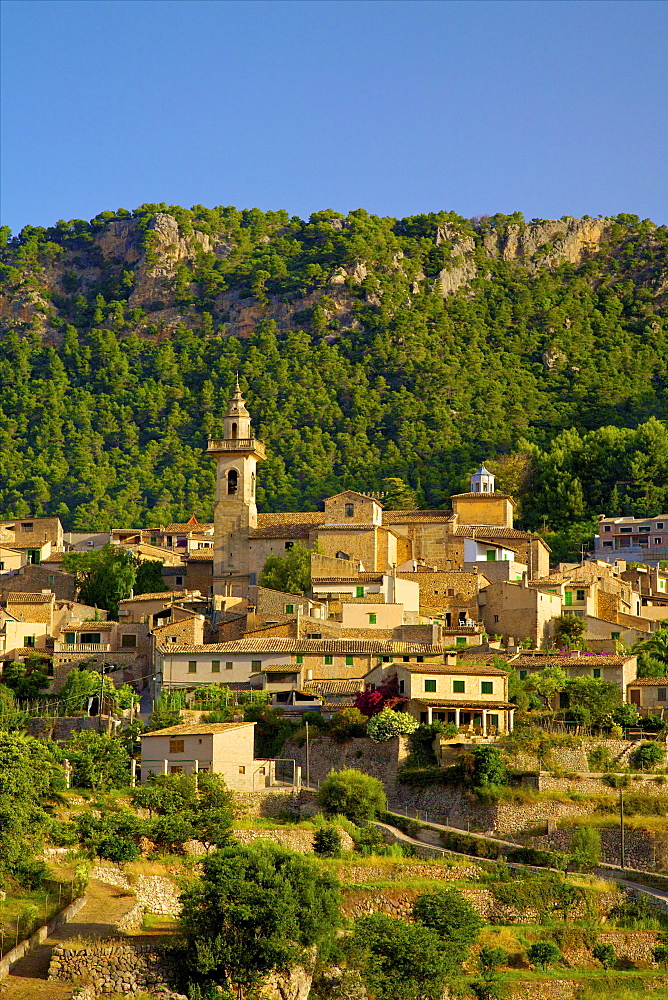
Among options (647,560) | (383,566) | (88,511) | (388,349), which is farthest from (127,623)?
(388,349)

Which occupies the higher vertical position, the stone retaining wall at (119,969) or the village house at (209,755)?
the village house at (209,755)

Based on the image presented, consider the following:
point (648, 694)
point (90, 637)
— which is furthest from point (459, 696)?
point (90, 637)

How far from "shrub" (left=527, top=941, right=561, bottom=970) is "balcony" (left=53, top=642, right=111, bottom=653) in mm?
26951

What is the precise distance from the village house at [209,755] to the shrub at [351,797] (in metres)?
2.05

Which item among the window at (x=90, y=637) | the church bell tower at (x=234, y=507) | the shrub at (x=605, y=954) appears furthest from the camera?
the church bell tower at (x=234, y=507)

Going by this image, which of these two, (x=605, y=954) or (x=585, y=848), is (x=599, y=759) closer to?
(x=585, y=848)

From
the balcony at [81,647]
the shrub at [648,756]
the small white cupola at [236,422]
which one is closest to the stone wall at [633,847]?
the shrub at [648,756]

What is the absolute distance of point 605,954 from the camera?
41.4m

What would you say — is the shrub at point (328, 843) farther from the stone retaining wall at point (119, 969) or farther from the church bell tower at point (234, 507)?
the church bell tower at point (234, 507)

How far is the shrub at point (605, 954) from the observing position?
41250 millimetres

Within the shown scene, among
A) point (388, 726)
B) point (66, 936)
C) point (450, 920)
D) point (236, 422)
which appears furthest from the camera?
point (236, 422)

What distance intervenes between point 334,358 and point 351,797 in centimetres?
9446

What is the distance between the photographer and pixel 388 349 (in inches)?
5497

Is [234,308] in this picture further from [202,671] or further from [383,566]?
[202,671]
